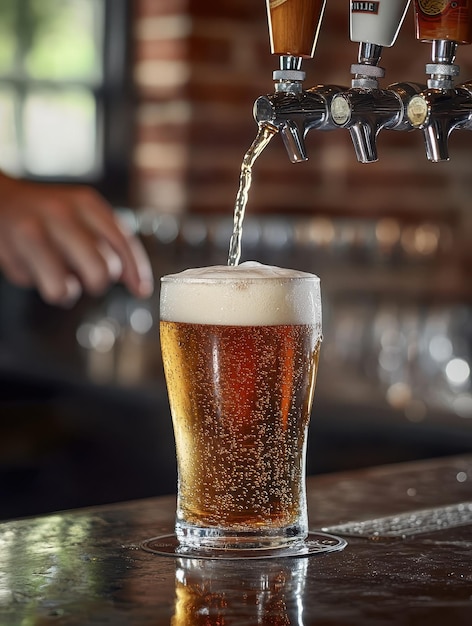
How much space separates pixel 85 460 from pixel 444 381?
0.90m

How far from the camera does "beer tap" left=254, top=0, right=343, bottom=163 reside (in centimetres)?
107

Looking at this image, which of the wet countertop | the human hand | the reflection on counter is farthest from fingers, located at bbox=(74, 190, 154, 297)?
the wet countertop

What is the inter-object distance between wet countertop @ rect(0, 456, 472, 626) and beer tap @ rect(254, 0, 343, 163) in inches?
13.5

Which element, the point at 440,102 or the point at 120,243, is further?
the point at 120,243

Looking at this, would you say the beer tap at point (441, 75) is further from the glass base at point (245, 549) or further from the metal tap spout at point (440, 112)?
the glass base at point (245, 549)

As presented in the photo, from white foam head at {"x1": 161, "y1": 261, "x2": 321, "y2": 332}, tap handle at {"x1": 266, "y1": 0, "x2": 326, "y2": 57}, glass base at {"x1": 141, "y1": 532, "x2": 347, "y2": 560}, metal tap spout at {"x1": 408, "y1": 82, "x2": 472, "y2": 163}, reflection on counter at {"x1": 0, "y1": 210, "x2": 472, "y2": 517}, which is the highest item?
tap handle at {"x1": 266, "y1": 0, "x2": 326, "y2": 57}

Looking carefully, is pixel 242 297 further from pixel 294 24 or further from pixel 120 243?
→ pixel 120 243

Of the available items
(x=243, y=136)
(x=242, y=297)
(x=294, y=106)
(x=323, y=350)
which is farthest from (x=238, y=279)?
(x=243, y=136)

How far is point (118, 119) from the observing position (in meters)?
4.14

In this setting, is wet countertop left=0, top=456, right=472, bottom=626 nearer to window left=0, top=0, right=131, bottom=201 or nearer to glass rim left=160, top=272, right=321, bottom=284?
glass rim left=160, top=272, right=321, bottom=284

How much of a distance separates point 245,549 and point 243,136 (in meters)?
3.03

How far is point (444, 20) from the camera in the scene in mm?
1068

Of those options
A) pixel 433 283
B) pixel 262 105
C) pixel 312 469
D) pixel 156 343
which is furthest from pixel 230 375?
pixel 433 283

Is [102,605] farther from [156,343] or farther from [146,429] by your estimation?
[156,343]
